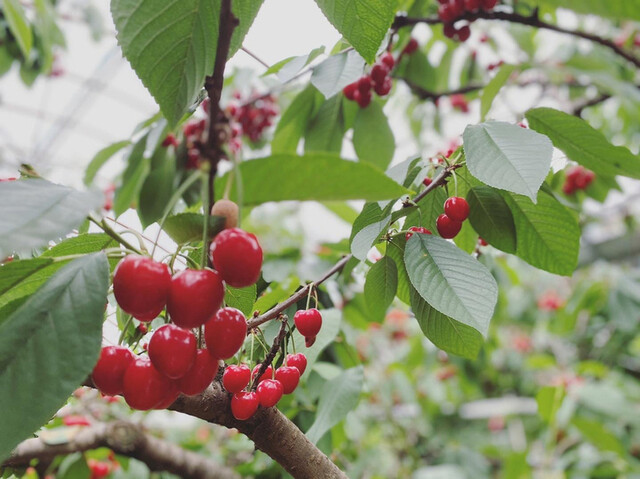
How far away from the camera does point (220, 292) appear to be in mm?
400

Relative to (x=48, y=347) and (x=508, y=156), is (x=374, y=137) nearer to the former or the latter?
(x=508, y=156)

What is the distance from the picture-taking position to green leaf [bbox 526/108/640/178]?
2.29 feet

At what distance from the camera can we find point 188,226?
405 mm

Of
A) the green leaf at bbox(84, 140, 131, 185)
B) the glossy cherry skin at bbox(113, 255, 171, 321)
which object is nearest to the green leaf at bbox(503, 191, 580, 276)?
the glossy cherry skin at bbox(113, 255, 171, 321)

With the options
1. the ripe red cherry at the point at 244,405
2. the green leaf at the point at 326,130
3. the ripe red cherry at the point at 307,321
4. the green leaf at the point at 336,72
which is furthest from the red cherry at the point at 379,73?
the ripe red cherry at the point at 244,405

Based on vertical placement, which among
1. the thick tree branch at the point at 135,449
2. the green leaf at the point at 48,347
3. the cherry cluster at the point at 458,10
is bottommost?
the thick tree branch at the point at 135,449

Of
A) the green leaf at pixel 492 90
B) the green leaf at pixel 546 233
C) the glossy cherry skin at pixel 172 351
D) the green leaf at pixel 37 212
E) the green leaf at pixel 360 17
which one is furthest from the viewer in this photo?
the green leaf at pixel 492 90

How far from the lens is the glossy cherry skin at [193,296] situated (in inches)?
15.0

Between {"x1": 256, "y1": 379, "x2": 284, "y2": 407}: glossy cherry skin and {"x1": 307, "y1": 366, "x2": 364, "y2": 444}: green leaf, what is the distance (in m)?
0.23

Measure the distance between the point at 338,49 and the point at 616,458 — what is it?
211 centimetres

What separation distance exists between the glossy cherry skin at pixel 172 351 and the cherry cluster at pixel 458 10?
106cm

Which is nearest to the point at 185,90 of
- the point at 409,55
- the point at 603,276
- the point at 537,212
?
the point at 537,212

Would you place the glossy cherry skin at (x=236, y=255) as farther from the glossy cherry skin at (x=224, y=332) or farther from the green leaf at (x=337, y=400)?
the green leaf at (x=337, y=400)

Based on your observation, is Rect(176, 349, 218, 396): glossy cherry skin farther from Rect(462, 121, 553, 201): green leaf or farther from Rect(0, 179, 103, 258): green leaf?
Rect(462, 121, 553, 201): green leaf
